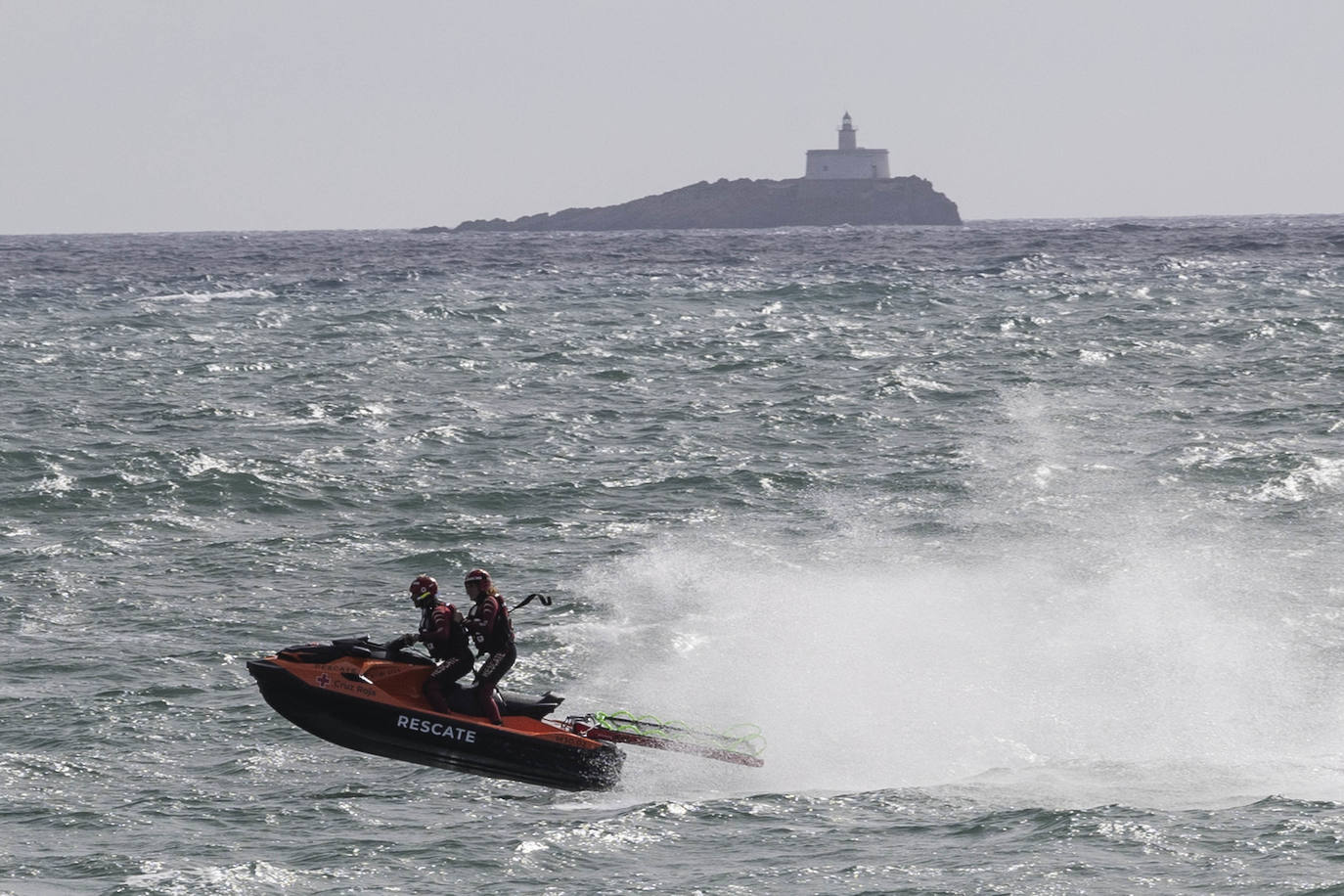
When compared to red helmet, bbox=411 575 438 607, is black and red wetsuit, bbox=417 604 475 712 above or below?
below

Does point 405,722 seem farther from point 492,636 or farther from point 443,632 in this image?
point 492,636

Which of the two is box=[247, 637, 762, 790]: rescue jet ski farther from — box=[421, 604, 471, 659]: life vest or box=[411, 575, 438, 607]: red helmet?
box=[411, 575, 438, 607]: red helmet

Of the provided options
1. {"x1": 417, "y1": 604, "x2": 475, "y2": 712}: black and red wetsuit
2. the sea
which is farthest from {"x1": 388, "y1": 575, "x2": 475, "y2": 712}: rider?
the sea

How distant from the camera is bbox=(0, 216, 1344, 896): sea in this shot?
1566cm

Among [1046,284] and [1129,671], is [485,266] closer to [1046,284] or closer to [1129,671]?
[1046,284]

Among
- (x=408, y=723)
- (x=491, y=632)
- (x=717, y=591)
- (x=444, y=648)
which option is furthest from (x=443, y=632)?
(x=717, y=591)

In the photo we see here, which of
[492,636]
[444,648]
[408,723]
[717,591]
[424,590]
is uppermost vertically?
[424,590]

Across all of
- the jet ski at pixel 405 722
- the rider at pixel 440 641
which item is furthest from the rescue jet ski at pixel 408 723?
the rider at pixel 440 641

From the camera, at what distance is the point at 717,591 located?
25.6 meters

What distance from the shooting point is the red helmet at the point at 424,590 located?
1678 centimetres

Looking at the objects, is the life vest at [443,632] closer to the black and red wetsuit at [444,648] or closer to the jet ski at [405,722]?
the black and red wetsuit at [444,648]

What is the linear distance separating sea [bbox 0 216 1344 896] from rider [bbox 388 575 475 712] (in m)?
1.10

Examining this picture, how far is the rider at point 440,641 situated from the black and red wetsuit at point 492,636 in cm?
14

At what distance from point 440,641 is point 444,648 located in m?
0.15
